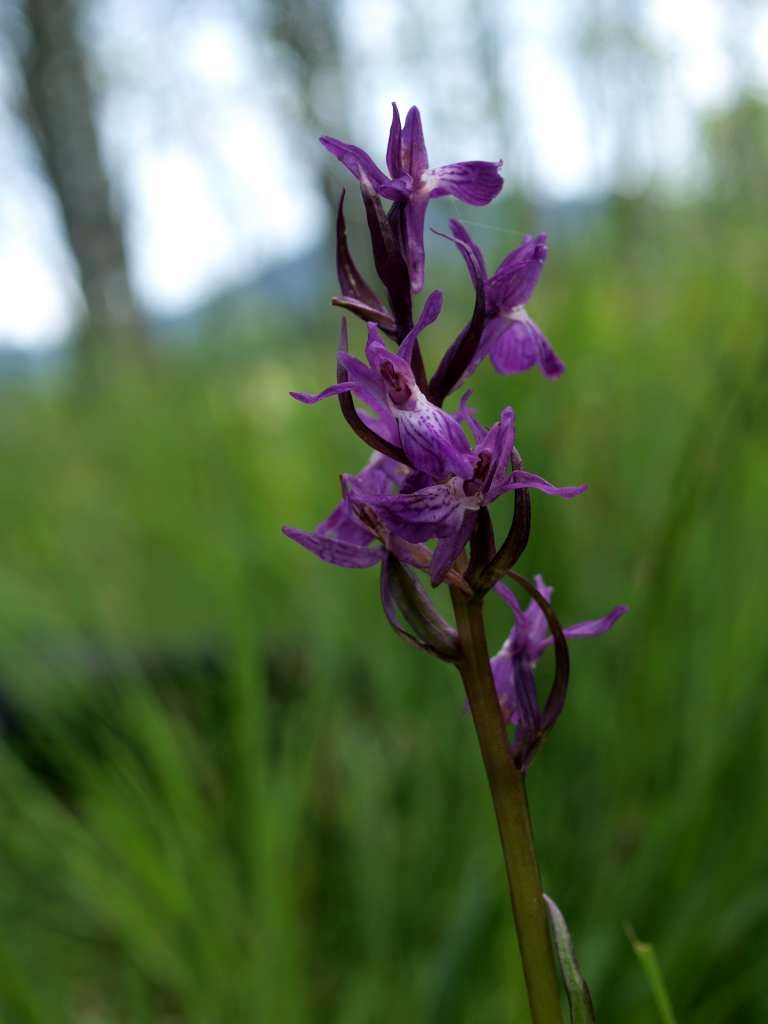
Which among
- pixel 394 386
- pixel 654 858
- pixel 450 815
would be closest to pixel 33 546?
pixel 450 815

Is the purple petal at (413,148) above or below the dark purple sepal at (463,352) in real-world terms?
above

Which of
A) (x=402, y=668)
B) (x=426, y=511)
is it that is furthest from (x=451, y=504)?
(x=402, y=668)

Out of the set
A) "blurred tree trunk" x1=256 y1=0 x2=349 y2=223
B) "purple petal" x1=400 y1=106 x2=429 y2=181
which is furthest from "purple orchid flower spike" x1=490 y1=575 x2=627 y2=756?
"blurred tree trunk" x1=256 y1=0 x2=349 y2=223

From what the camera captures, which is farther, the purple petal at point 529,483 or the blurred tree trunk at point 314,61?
the blurred tree trunk at point 314,61

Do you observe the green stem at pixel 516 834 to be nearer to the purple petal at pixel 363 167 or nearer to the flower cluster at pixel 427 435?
the flower cluster at pixel 427 435

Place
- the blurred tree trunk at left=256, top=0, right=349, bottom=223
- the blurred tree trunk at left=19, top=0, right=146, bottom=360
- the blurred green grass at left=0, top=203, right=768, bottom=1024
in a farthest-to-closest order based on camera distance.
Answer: the blurred tree trunk at left=19, top=0, right=146, bottom=360 < the blurred tree trunk at left=256, top=0, right=349, bottom=223 < the blurred green grass at left=0, top=203, right=768, bottom=1024

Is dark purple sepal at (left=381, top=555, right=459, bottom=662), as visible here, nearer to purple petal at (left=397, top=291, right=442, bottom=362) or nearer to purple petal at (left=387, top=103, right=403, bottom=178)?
purple petal at (left=397, top=291, right=442, bottom=362)

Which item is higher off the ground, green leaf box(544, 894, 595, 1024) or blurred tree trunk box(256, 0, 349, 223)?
blurred tree trunk box(256, 0, 349, 223)

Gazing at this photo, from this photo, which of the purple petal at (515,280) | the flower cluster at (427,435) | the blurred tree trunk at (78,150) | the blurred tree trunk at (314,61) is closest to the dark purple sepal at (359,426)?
the flower cluster at (427,435)
